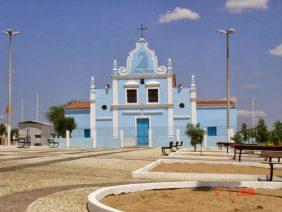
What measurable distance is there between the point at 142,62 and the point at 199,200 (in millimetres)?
38710

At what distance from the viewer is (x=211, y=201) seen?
779 centimetres

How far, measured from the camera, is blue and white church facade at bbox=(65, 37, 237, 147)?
45.2m

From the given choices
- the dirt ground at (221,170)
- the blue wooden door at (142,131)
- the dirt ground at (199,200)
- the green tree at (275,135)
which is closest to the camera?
the dirt ground at (199,200)

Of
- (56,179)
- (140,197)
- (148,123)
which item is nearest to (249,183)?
(140,197)

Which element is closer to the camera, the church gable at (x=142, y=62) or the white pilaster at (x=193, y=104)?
the white pilaster at (x=193, y=104)

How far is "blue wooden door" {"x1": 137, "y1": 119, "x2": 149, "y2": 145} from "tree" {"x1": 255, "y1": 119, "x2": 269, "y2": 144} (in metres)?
17.8

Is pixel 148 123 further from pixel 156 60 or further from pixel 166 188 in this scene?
pixel 166 188

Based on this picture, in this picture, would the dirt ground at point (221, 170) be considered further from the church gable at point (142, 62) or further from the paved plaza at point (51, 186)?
the church gable at point (142, 62)

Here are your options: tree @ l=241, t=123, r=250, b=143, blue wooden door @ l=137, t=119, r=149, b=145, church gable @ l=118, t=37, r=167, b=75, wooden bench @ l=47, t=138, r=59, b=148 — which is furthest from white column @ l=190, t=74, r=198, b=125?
tree @ l=241, t=123, r=250, b=143

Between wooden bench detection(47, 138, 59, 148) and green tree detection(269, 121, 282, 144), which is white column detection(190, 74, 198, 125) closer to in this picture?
wooden bench detection(47, 138, 59, 148)

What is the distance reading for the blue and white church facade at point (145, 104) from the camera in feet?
148

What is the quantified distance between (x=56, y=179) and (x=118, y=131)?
33233 millimetres

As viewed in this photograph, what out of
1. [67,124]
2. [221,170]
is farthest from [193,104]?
[221,170]

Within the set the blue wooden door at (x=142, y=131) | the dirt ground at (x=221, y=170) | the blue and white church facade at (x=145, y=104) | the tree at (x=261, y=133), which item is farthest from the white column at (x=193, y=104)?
the dirt ground at (x=221, y=170)
